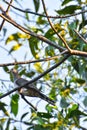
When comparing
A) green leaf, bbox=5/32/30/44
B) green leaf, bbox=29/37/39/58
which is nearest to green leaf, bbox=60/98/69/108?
green leaf, bbox=29/37/39/58

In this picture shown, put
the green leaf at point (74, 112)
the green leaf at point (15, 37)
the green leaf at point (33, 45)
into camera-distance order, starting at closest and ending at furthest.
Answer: the green leaf at point (74, 112) → the green leaf at point (33, 45) → the green leaf at point (15, 37)

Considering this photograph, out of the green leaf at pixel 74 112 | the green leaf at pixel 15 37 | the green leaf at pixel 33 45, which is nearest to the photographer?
the green leaf at pixel 74 112

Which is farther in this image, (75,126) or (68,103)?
(68,103)

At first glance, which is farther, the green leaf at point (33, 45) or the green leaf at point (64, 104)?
the green leaf at point (33, 45)

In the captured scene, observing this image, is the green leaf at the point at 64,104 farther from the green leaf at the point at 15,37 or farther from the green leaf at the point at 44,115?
the green leaf at the point at 15,37

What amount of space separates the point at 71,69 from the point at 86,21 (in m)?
0.50

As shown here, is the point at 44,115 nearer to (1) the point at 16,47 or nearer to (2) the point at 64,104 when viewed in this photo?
(2) the point at 64,104

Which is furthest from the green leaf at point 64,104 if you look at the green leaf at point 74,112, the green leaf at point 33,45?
the green leaf at point 33,45

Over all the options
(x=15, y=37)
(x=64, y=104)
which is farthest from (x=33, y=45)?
(x=64, y=104)

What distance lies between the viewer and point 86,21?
2.04 m

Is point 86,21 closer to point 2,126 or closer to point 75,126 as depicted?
point 75,126

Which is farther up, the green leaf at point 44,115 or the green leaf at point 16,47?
the green leaf at point 16,47

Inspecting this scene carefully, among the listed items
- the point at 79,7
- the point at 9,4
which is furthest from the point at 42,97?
the point at 9,4

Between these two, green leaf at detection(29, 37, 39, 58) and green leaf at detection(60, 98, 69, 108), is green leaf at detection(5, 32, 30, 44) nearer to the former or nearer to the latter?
green leaf at detection(29, 37, 39, 58)
